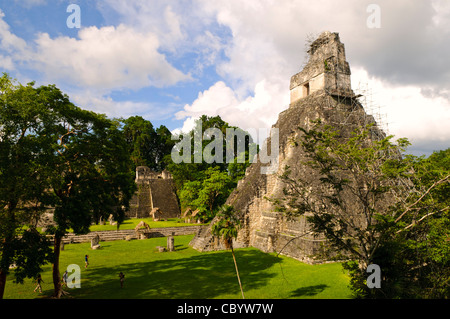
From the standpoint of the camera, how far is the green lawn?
11.4m

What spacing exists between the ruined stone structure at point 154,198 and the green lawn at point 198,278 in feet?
57.2

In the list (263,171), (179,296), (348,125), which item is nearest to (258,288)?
(179,296)

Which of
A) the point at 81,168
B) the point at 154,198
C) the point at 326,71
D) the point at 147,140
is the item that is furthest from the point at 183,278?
the point at 147,140

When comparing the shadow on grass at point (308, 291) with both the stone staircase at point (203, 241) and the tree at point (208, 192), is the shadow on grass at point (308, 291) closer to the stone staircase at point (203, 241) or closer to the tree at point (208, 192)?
the stone staircase at point (203, 241)

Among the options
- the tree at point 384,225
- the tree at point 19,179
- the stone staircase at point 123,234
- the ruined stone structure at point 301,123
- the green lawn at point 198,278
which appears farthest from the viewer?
the stone staircase at point 123,234

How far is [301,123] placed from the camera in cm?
1981

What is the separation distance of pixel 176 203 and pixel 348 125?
27.3 meters

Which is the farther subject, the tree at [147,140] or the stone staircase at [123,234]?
the tree at [147,140]

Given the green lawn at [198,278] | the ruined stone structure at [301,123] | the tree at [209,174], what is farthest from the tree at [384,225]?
the tree at [209,174]

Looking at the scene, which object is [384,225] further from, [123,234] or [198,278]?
[123,234]

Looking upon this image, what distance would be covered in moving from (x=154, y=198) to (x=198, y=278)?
26351 mm

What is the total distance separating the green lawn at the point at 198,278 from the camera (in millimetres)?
11367

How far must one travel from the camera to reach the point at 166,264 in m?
16.7
